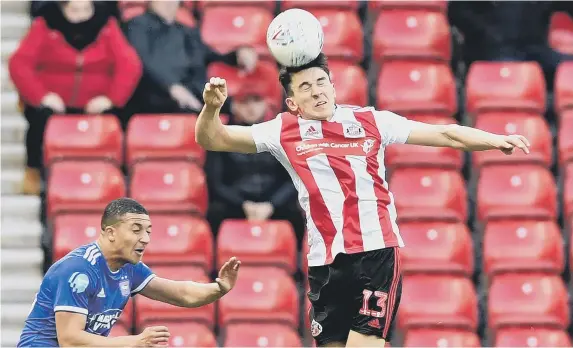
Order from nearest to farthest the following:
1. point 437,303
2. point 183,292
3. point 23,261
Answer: point 183,292
point 437,303
point 23,261

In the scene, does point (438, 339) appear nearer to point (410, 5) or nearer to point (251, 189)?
point (251, 189)

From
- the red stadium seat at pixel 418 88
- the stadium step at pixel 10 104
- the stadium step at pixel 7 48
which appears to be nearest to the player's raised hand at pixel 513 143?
the red stadium seat at pixel 418 88

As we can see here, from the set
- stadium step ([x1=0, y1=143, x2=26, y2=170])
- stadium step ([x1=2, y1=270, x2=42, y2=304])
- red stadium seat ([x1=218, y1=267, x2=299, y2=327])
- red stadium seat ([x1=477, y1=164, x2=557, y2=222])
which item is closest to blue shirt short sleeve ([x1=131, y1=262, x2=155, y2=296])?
red stadium seat ([x1=218, y1=267, x2=299, y2=327])

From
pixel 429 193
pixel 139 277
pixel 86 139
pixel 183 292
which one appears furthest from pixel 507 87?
pixel 139 277

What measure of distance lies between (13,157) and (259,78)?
6.17 feet

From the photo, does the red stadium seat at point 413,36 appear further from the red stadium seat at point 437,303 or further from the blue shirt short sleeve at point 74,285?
the blue shirt short sleeve at point 74,285

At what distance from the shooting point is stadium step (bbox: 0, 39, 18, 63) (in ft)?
39.4

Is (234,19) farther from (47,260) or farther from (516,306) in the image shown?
(516,306)

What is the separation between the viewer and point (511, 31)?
11688 mm

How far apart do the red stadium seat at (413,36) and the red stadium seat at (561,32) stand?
Result: 85 cm

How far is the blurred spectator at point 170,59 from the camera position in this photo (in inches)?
437

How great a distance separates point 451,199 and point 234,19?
87.4 inches

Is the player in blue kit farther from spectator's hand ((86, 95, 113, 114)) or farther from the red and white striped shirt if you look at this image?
spectator's hand ((86, 95, 113, 114))

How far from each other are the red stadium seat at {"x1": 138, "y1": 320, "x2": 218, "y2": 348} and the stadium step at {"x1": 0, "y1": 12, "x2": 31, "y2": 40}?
10.2 ft
